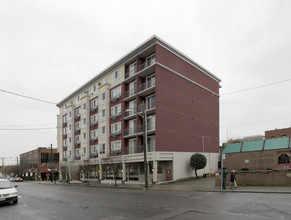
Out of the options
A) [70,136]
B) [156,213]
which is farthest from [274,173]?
[70,136]

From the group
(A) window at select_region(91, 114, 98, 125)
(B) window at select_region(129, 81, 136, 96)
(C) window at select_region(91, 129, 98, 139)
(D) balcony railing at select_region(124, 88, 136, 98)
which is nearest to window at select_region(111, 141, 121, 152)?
(C) window at select_region(91, 129, 98, 139)

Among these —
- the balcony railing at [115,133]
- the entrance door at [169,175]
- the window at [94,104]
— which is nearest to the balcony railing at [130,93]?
the balcony railing at [115,133]

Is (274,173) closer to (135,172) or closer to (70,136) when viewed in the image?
(135,172)

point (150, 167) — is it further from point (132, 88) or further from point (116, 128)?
point (132, 88)

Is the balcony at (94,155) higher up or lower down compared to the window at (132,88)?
lower down

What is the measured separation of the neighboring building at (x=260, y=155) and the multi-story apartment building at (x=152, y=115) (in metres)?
3.52

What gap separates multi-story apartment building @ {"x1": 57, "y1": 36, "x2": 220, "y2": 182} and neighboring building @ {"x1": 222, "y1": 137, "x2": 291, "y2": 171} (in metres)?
3.52

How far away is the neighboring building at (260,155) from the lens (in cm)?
3422

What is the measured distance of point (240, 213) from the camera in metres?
10.5

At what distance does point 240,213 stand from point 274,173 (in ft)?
40.3

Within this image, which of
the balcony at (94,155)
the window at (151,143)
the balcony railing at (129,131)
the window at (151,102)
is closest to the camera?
the window at (151,143)

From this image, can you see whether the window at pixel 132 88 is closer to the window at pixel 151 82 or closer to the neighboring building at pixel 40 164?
the window at pixel 151 82

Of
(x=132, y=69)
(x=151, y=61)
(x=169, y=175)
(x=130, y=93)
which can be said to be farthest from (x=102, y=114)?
(x=169, y=175)

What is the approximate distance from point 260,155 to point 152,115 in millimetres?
16978
